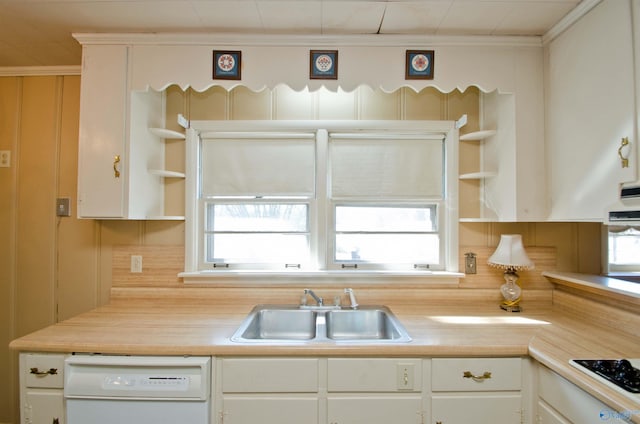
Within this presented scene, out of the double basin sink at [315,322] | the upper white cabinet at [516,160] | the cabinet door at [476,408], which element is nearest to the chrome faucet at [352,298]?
the double basin sink at [315,322]

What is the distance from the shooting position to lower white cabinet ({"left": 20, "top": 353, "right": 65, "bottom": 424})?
1.37m

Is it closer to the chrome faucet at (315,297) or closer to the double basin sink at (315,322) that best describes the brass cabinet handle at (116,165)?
the double basin sink at (315,322)

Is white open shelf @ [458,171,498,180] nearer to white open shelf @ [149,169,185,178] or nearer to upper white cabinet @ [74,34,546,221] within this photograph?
upper white cabinet @ [74,34,546,221]

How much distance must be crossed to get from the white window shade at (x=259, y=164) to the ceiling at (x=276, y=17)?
0.63 metres

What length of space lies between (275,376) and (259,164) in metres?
1.28

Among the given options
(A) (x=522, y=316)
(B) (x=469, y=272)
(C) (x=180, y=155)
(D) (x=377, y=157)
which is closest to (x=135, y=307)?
(C) (x=180, y=155)

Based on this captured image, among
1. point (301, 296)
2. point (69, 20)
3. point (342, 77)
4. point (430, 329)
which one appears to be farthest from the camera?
point (301, 296)

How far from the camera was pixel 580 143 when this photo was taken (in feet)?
5.09

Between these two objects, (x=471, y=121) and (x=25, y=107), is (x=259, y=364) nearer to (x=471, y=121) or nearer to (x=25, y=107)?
(x=471, y=121)

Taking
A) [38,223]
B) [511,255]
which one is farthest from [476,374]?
[38,223]

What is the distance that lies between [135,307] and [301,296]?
1003 mm

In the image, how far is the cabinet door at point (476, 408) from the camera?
52.9 inches

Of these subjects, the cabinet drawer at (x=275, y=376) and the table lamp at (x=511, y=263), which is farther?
the table lamp at (x=511, y=263)

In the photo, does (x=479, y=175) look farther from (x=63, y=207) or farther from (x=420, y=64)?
(x=63, y=207)
